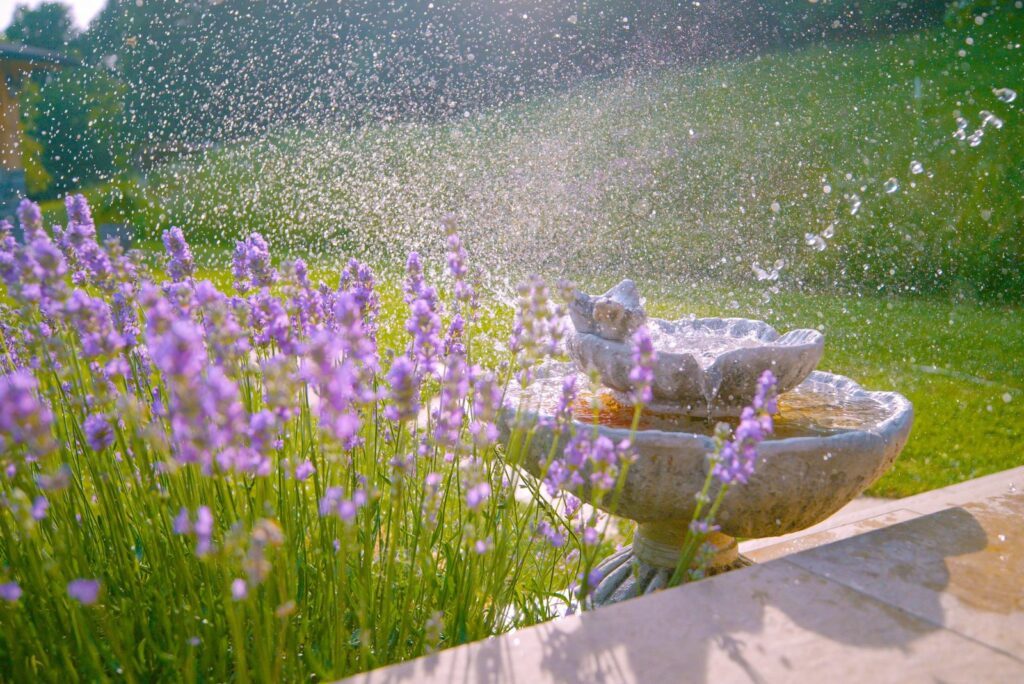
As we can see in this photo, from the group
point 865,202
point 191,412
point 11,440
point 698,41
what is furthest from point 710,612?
point 698,41

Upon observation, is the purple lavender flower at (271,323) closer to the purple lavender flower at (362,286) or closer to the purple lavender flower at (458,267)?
the purple lavender flower at (362,286)

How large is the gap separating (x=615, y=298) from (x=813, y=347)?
1.80 ft

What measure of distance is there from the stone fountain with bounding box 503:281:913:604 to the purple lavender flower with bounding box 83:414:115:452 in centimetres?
71

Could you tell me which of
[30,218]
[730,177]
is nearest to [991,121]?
[730,177]

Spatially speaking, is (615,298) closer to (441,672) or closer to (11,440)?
(441,672)

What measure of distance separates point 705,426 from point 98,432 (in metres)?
1.62

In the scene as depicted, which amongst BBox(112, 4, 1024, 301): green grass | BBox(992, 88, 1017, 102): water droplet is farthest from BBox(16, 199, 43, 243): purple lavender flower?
BBox(992, 88, 1017, 102): water droplet

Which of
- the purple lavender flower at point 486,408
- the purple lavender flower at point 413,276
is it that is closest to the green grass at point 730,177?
the purple lavender flower at point 413,276

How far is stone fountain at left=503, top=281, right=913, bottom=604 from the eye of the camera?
2049 mm

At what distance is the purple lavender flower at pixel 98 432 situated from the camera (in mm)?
1348

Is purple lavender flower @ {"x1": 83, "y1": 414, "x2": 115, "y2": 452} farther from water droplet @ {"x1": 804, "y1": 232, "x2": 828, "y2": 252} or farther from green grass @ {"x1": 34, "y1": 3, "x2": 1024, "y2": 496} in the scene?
water droplet @ {"x1": 804, "y1": 232, "x2": 828, "y2": 252}

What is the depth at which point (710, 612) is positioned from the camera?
1.55 m

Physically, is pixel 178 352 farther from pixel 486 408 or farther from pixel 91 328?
pixel 486 408

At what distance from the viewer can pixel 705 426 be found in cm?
247
